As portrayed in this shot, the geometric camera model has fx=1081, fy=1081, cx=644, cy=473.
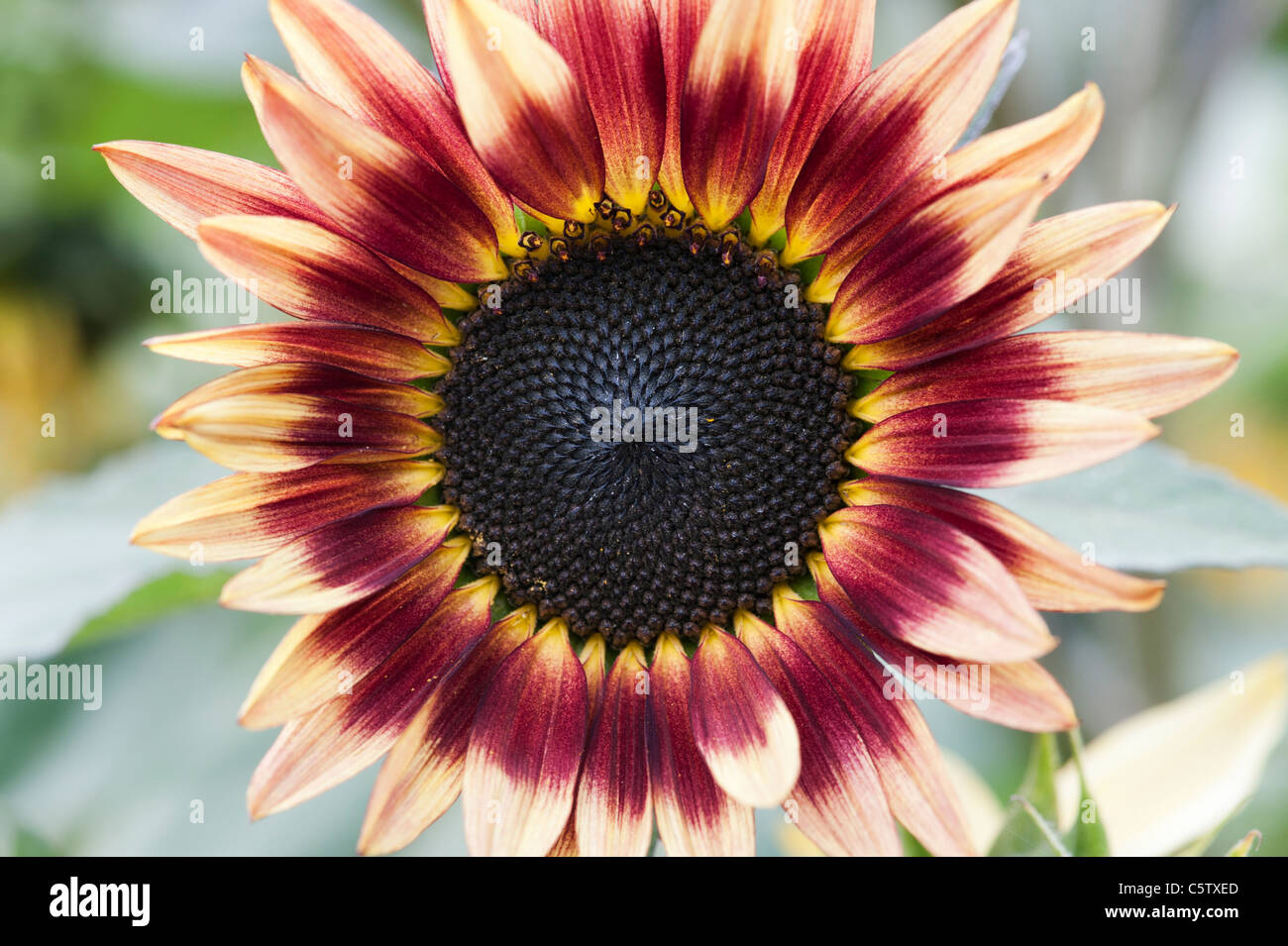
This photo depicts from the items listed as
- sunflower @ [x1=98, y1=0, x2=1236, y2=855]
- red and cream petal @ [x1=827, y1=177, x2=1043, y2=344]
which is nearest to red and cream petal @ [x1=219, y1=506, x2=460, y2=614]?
sunflower @ [x1=98, y1=0, x2=1236, y2=855]

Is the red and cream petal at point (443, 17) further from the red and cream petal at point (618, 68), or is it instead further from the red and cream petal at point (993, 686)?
the red and cream petal at point (993, 686)

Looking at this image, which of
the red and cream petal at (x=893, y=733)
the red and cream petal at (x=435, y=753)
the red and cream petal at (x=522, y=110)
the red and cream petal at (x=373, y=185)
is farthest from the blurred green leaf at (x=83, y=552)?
the red and cream petal at (x=893, y=733)

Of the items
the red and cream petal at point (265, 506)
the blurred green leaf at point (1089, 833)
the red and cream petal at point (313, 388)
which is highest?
the red and cream petal at point (313, 388)

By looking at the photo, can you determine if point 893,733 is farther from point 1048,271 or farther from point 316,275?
point 316,275

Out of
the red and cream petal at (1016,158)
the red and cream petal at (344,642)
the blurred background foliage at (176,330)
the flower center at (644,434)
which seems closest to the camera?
the red and cream petal at (1016,158)

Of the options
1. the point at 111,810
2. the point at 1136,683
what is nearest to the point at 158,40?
the point at 111,810

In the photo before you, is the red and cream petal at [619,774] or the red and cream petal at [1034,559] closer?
the red and cream petal at [1034,559]
